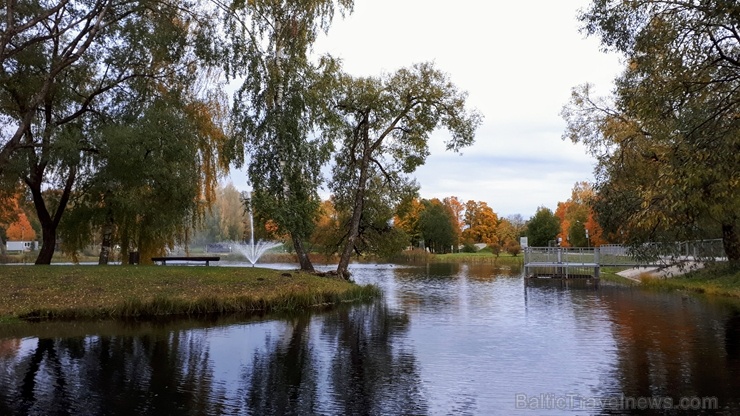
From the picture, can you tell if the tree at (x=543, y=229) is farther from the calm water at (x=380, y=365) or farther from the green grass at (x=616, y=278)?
the calm water at (x=380, y=365)

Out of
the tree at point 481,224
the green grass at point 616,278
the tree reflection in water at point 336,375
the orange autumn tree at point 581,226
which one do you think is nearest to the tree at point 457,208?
the tree at point 481,224

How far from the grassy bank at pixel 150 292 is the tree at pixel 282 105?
3.13m

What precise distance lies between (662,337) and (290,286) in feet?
41.6

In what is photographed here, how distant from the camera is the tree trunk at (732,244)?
27.6 m

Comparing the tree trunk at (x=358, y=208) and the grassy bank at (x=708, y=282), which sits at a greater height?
the tree trunk at (x=358, y=208)

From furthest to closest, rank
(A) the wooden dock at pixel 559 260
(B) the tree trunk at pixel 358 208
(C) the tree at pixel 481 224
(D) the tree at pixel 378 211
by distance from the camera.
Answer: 1. (C) the tree at pixel 481 224
2. (A) the wooden dock at pixel 559 260
3. (D) the tree at pixel 378 211
4. (B) the tree trunk at pixel 358 208

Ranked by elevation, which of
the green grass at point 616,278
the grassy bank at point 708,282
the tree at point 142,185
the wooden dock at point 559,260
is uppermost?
the tree at point 142,185

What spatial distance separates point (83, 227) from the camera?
2642cm

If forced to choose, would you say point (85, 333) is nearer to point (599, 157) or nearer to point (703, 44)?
point (703, 44)

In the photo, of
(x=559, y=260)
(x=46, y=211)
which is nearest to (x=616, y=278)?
(x=559, y=260)

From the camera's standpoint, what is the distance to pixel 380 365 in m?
11.5

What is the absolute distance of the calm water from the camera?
8.62m

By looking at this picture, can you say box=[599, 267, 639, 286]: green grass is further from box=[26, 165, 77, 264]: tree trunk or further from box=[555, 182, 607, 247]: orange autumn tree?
box=[26, 165, 77, 264]: tree trunk

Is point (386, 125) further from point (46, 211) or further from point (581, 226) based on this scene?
point (581, 226)
